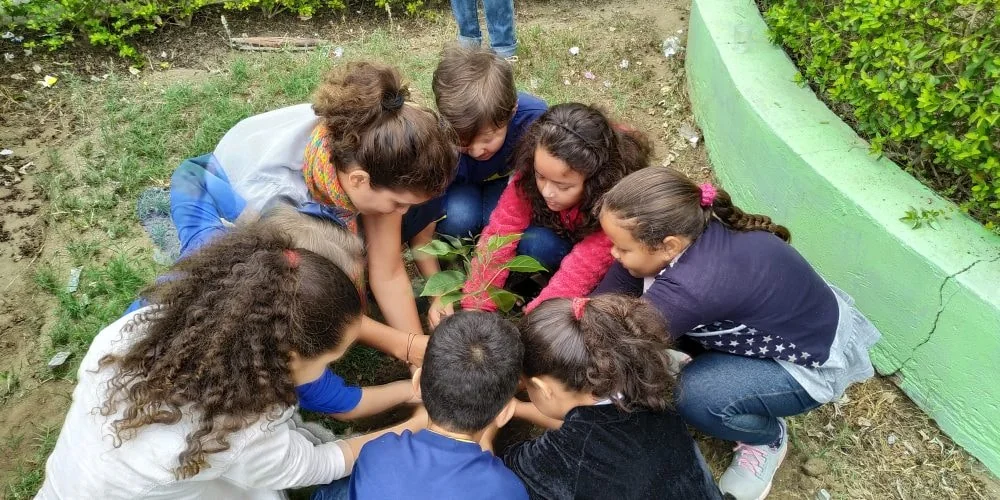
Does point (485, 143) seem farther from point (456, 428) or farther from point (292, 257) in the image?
A: point (456, 428)

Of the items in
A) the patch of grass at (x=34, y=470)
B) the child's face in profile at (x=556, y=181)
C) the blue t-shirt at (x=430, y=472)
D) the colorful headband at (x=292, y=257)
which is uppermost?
the colorful headband at (x=292, y=257)

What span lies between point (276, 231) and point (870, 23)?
2046mm

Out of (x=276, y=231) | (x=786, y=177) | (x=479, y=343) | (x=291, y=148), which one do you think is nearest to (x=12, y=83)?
(x=291, y=148)

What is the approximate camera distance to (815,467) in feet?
7.45

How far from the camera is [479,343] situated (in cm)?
172

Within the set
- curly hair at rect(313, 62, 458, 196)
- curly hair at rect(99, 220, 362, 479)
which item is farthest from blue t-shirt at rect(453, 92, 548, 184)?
curly hair at rect(99, 220, 362, 479)

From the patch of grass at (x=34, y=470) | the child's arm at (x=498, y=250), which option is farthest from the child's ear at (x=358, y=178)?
the patch of grass at (x=34, y=470)

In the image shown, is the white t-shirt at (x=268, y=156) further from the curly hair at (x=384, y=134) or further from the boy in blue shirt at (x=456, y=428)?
the boy in blue shirt at (x=456, y=428)

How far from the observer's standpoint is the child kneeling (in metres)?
1.71

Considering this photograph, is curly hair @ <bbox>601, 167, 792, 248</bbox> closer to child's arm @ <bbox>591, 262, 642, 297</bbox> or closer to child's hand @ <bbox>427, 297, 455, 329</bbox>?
child's arm @ <bbox>591, 262, 642, 297</bbox>

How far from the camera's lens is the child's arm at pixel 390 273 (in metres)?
2.38

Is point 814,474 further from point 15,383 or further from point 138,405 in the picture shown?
point 15,383

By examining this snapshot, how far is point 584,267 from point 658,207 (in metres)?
0.55

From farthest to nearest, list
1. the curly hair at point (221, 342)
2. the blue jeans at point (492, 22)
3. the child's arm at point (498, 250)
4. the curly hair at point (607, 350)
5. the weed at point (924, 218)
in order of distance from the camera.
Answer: the blue jeans at point (492, 22), the child's arm at point (498, 250), the weed at point (924, 218), the curly hair at point (607, 350), the curly hair at point (221, 342)
